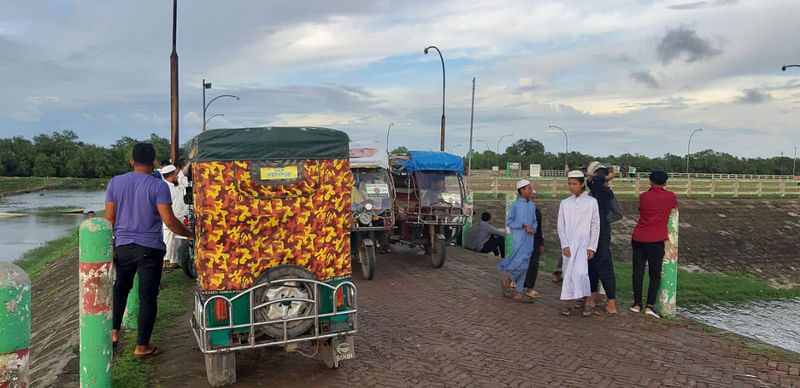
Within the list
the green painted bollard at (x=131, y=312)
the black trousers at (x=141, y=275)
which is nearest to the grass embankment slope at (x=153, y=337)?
the green painted bollard at (x=131, y=312)

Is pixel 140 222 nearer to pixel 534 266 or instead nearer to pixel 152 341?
pixel 152 341

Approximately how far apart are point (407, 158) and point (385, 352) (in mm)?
7066

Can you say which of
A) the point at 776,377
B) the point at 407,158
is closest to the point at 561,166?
the point at 407,158

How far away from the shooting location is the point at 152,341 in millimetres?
6309

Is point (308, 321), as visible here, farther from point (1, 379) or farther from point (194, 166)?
point (1, 379)

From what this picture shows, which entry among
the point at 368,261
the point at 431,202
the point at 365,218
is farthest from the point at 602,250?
the point at 431,202

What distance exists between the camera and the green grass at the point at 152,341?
508 cm

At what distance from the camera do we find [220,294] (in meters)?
4.84

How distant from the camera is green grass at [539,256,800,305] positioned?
1235cm

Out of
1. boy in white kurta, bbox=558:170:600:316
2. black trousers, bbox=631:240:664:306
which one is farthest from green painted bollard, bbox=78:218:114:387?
black trousers, bbox=631:240:664:306

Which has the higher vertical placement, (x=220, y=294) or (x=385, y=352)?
(x=220, y=294)

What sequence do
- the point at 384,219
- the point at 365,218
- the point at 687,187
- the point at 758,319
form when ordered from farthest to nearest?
the point at 687,187 → the point at 758,319 → the point at 384,219 → the point at 365,218

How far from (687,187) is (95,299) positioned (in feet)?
111

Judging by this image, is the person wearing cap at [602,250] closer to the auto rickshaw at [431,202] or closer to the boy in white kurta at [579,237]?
the boy in white kurta at [579,237]
